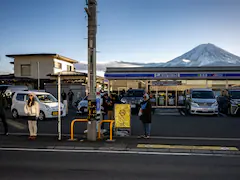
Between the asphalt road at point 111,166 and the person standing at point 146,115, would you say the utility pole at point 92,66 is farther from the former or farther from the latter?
the person standing at point 146,115

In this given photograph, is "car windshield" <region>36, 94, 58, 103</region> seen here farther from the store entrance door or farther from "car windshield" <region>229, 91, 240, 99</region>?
"car windshield" <region>229, 91, 240, 99</region>

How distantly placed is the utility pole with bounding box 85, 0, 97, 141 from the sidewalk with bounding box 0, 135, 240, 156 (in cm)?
59

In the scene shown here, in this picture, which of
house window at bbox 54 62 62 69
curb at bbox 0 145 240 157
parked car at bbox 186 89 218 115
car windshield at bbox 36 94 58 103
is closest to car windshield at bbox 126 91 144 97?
parked car at bbox 186 89 218 115

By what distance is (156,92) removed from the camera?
77.5 feet

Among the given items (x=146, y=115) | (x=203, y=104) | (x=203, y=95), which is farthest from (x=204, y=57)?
(x=146, y=115)

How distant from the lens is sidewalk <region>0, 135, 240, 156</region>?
327 inches

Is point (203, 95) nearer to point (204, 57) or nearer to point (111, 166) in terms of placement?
point (111, 166)

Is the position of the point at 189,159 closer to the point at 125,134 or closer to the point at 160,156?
the point at 160,156

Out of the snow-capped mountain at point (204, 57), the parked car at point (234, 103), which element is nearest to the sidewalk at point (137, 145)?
the parked car at point (234, 103)

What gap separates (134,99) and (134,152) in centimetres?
1103

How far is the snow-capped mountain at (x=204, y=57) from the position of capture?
41.9m

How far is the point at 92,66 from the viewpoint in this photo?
9477 mm

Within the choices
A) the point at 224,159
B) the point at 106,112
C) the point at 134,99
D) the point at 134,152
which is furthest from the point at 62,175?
the point at 134,99

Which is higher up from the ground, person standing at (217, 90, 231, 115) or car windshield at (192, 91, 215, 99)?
car windshield at (192, 91, 215, 99)
